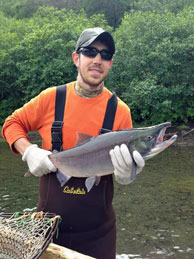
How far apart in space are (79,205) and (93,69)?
60.5 inches

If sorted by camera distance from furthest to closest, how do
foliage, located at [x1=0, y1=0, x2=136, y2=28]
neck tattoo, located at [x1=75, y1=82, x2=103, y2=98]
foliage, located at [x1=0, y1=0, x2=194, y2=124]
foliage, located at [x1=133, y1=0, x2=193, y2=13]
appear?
1. foliage, located at [x1=0, y1=0, x2=136, y2=28]
2. foliage, located at [x1=133, y1=0, x2=193, y2=13]
3. foliage, located at [x1=0, y1=0, x2=194, y2=124]
4. neck tattoo, located at [x1=75, y1=82, x2=103, y2=98]

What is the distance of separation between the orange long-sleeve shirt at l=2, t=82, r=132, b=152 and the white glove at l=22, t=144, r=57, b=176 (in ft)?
0.81

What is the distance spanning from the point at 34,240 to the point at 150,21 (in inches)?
1051

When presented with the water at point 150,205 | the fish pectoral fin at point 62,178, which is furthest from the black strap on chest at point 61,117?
the water at point 150,205

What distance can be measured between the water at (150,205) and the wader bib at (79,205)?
375 cm

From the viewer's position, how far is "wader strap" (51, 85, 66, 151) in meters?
3.77

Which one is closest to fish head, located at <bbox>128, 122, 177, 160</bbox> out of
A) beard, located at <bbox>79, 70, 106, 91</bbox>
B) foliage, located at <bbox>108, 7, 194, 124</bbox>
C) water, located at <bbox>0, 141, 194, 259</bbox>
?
beard, located at <bbox>79, 70, 106, 91</bbox>

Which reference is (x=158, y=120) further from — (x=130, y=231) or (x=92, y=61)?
(x=92, y=61)

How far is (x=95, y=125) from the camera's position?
384cm

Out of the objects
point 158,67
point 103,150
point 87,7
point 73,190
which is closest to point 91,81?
point 103,150

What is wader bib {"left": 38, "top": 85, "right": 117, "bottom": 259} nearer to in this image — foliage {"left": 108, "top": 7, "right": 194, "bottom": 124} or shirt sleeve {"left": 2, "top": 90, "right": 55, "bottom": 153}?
shirt sleeve {"left": 2, "top": 90, "right": 55, "bottom": 153}

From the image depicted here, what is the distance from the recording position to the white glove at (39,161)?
3.56m

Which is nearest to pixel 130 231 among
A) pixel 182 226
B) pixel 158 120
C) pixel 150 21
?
pixel 182 226

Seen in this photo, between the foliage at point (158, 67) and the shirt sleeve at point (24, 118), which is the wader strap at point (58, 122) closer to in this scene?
the shirt sleeve at point (24, 118)
